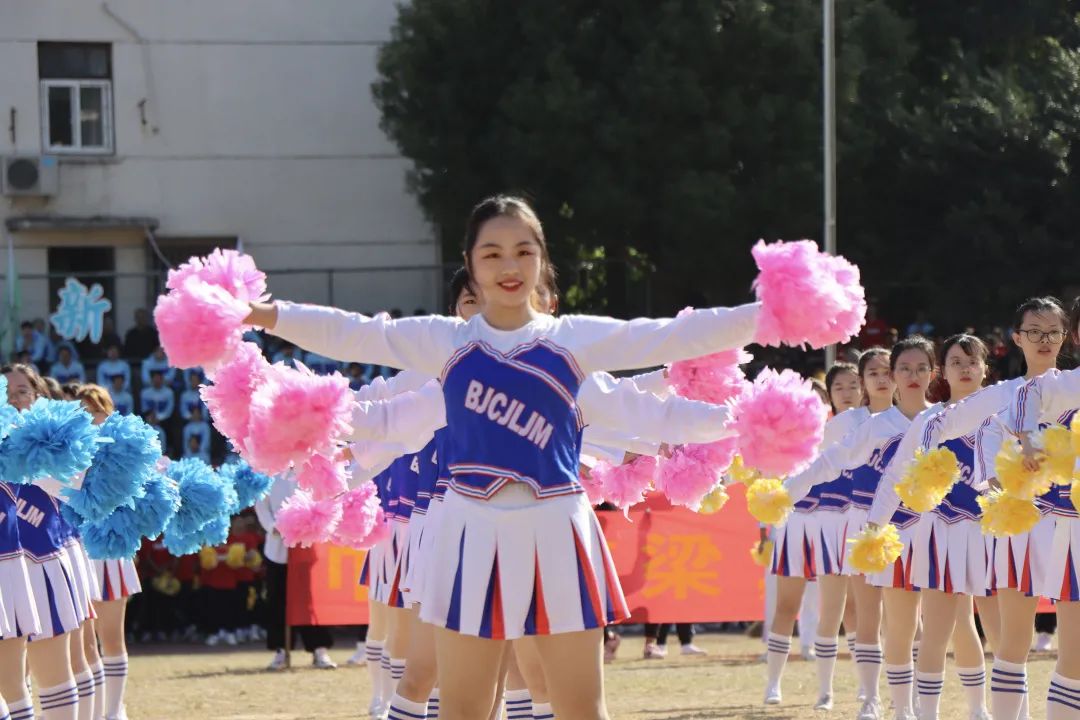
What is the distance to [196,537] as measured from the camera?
8.55 m

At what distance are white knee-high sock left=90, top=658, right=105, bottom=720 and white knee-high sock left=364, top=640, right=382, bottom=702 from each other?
5.89 feet

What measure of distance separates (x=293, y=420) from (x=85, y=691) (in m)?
3.93

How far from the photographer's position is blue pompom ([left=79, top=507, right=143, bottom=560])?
790 cm

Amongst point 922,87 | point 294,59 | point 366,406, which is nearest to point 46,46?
point 294,59

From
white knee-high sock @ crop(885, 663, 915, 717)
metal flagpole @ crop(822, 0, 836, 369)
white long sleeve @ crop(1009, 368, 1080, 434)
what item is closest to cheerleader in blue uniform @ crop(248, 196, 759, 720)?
white long sleeve @ crop(1009, 368, 1080, 434)

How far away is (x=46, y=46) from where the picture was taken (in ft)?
74.6

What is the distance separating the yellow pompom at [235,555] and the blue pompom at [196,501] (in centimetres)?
715

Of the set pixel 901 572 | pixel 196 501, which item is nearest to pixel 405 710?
pixel 196 501

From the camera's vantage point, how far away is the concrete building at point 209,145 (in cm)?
2253

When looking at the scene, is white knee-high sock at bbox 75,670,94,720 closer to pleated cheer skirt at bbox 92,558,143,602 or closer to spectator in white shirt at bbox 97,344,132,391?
pleated cheer skirt at bbox 92,558,143,602

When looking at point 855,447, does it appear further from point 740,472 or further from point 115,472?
point 115,472

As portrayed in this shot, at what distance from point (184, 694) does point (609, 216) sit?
382 inches

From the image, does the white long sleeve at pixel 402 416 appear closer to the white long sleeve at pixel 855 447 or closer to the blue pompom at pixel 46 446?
the blue pompom at pixel 46 446

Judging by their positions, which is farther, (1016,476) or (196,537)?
(196,537)
